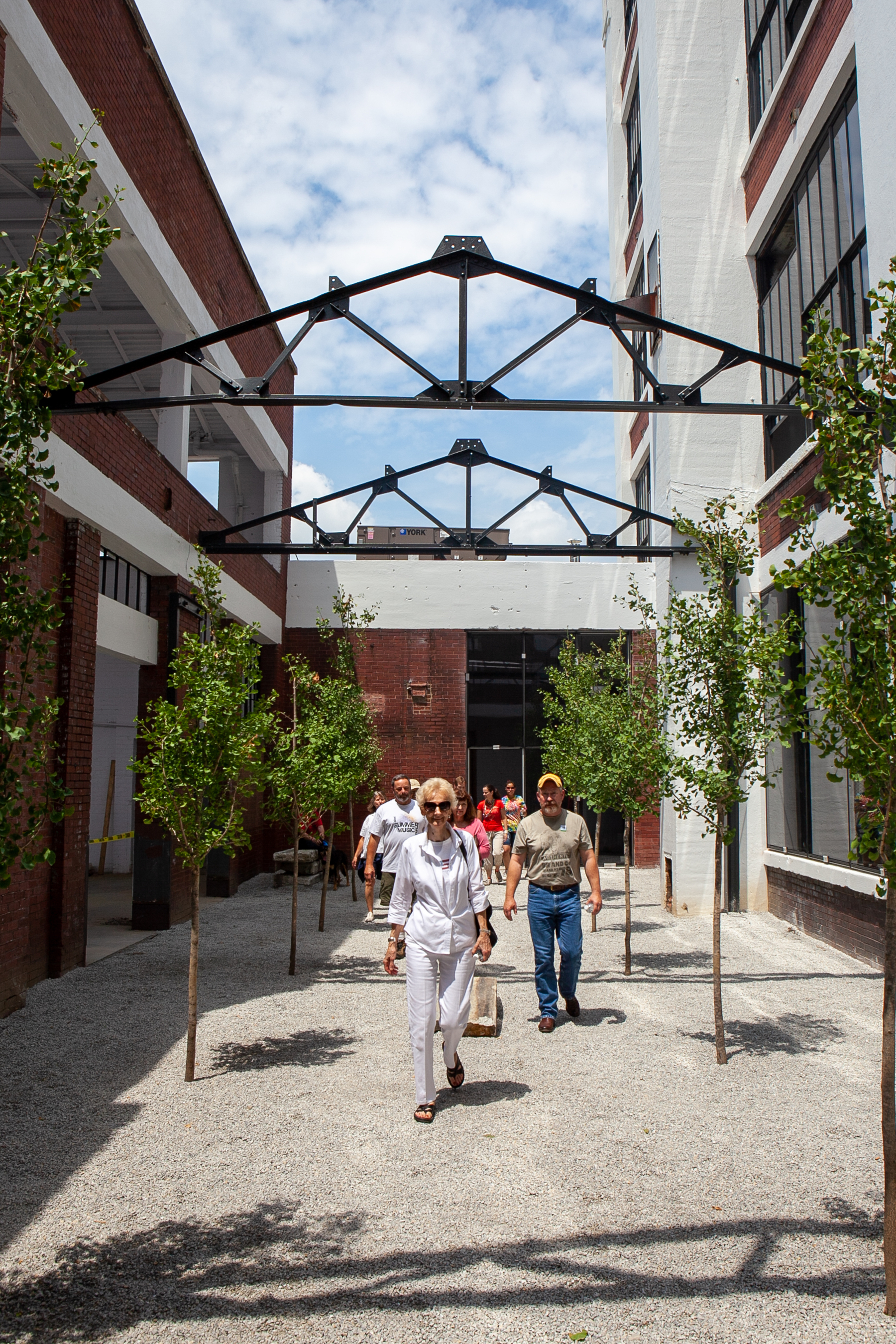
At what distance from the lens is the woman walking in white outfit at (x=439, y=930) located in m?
5.73

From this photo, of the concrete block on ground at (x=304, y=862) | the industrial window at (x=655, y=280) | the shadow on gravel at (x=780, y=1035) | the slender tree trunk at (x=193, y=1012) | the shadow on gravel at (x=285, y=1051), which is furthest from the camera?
the concrete block on ground at (x=304, y=862)

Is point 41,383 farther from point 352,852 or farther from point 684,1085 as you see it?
point 352,852

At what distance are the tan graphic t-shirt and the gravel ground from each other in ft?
4.05

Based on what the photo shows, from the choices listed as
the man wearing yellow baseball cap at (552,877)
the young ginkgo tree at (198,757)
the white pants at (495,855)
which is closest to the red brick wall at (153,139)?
the young ginkgo tree at (198,757)

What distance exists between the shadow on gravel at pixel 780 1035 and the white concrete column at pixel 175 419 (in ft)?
31.5

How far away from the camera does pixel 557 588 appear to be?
22406 mm

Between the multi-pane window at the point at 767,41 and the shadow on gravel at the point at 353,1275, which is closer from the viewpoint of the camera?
the shadow on gravel at the point at 353,1275

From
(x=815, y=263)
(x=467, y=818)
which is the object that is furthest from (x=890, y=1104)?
(x=815, y=263)

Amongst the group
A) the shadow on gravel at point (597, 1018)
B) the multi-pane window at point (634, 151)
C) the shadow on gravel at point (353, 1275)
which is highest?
the multi-pane window at point (634, 151)

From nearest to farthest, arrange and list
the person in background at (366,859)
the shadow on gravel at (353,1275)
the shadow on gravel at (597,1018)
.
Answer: the shadow on gravel at (353,1275) < the shadow on gravel at (597,1018) < the person in background at (366,859)

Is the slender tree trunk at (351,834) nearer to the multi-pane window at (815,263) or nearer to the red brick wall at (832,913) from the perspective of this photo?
the red brick wall at (832,913)

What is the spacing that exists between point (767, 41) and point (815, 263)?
180 inches

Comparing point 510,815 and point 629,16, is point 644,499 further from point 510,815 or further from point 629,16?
point 629,16

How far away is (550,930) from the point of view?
7668 mm
